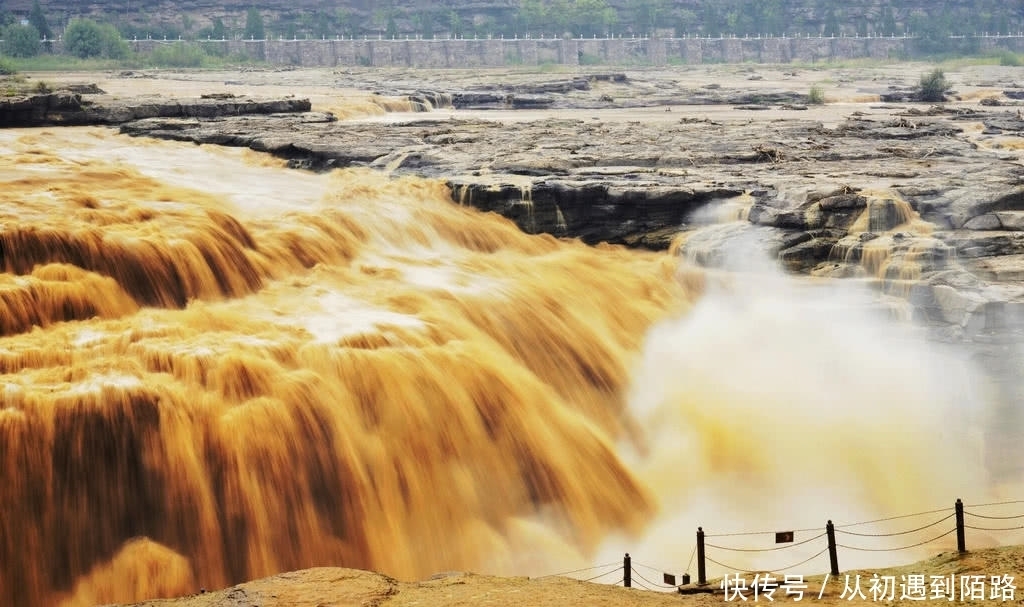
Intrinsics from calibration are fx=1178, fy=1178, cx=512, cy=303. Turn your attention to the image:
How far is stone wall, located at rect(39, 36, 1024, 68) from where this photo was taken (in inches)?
3890

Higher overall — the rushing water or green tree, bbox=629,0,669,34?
green tree, bbox=629,0,669,34

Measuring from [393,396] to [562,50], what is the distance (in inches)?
3643

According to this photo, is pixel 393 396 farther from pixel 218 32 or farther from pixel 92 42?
pixel 218 32

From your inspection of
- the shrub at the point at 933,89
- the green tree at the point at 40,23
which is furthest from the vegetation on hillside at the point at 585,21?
the shrub at the point at 933,89

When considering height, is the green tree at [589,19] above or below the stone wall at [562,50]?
above

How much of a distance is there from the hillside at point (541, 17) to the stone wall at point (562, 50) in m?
4.55

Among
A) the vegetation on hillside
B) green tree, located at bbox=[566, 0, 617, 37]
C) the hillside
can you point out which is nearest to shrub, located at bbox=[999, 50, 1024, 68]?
the vegetation on hillside

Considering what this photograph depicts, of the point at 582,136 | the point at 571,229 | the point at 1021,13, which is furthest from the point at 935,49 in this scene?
the point at 571,229

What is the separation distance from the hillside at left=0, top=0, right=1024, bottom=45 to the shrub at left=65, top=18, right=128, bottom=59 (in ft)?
72.4

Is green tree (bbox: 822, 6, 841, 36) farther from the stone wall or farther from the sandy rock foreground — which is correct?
the sandy rock foreground

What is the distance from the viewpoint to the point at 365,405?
14125mm

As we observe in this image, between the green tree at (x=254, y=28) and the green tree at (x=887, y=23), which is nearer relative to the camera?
the green tree at (x=254, y=28)

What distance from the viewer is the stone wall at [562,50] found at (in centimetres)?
9881

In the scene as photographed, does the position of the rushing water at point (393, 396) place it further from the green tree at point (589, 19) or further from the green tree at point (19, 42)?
the green tree at point (589, 19)
